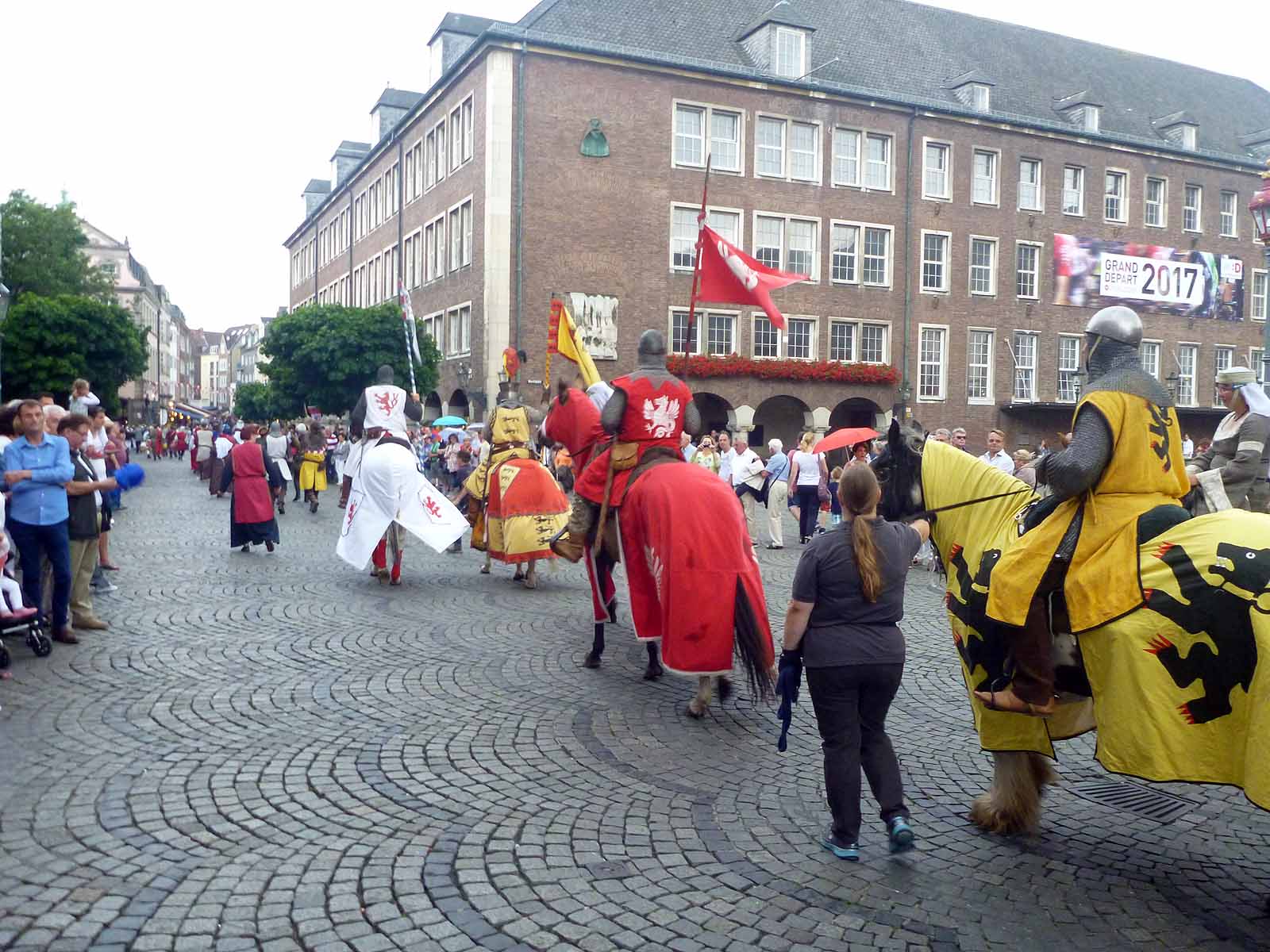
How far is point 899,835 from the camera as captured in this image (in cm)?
411

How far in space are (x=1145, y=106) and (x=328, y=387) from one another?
33.4 meters

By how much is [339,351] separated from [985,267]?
22029 millimetres

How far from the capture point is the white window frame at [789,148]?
33.4 metres

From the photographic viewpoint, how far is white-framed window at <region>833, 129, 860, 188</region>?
113ft

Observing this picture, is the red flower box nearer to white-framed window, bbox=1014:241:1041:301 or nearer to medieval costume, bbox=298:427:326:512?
white-framed window, bbox=1014:241:1041:301

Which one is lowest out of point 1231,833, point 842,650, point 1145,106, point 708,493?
point 1231,833

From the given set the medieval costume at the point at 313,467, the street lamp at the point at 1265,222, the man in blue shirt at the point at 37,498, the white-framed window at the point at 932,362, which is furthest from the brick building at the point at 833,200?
the man in blue shirt at the point at 37,498

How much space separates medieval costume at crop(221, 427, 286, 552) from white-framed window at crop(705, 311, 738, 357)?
2089 centimetres

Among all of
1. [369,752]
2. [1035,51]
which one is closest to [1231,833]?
[369,752]

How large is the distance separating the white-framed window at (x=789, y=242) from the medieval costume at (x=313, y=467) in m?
15.6

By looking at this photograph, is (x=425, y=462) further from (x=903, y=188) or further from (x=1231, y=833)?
(x=1231, y=833)

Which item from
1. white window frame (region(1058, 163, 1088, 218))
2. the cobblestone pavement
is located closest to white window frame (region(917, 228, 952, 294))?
white window frame (region(1058, 163, 1088, 218))

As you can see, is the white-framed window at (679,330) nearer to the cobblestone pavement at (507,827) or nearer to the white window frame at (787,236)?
the white window frame at (787,236)

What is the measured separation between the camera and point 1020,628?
13.6 feet
